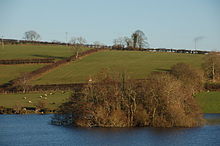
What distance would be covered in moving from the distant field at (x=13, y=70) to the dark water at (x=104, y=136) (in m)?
43.7

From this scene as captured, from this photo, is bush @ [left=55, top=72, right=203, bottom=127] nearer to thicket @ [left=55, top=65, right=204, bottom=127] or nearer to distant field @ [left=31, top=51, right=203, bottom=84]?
thicket @ [left=55, top=65, right=204, bottom=127]

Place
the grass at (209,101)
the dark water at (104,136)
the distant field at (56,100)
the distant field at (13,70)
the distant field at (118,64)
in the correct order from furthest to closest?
the distant field at (13,70) < the distant field at (118,64) < the distant field at (56,100) < the grass at (209,101) < the dark water at (104,136)

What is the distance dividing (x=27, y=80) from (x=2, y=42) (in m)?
57.5

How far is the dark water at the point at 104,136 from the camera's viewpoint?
39.9 m

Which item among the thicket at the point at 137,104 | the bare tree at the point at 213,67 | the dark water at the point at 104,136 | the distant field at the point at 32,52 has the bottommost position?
the dark water at the point at 104,136

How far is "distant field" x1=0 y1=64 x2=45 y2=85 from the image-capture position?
309 feet

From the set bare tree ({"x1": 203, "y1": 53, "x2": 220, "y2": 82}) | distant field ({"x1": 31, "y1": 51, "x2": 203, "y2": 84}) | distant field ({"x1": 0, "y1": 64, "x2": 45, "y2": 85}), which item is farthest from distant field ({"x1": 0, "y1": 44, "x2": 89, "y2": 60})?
bare tree ({"x1": 203, "y1": 53, "x2": 220, "y2": 82})

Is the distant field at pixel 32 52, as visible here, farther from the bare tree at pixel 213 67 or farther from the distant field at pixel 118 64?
the bare tree at pixel 213 67

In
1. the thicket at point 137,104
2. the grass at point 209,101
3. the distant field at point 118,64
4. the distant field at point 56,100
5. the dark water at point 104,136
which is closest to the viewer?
the dark water at point 104,136

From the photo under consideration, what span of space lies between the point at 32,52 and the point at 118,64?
29.5 meters

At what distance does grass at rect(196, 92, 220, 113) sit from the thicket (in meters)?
18.2

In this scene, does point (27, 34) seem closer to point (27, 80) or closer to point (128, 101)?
point (27, 80)

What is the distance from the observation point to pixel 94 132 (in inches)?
1767

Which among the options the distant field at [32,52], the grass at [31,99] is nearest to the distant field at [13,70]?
the distant field at [32,52]
